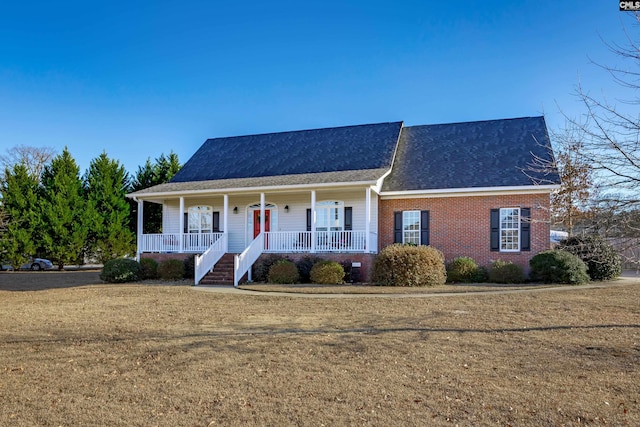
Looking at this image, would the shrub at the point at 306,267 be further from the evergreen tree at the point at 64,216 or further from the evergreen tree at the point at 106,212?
the evergreen tree at the point at 64,216

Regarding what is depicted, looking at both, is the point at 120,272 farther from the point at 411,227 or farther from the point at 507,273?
the point at 507,273

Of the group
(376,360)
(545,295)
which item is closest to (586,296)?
(545,295)

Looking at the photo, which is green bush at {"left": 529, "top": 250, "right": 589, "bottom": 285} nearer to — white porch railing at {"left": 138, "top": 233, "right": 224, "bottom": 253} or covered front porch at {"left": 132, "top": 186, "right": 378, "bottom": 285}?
covered front porch at {"left": 132, "top": 186, "right": 378, "bottom": 285}

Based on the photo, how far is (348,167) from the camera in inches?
850

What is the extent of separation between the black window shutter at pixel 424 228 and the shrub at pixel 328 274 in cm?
435

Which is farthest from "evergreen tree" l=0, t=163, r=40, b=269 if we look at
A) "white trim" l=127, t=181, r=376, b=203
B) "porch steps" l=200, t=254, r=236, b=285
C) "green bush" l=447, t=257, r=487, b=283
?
"green bush" l=447, t=257, r=487, b=283

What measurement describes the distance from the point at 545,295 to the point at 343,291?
5.80 metres

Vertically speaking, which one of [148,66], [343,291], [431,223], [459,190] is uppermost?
[148,66]

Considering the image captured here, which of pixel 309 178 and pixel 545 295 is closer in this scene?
pixel 545 295

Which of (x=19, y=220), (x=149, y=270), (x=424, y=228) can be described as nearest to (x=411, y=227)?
(x=424, y=228)

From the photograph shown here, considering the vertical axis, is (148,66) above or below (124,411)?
above

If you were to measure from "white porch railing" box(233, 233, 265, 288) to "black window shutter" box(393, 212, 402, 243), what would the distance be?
563 cm

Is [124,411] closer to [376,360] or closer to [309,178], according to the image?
[376,360]

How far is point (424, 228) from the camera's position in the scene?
19.9 metres
